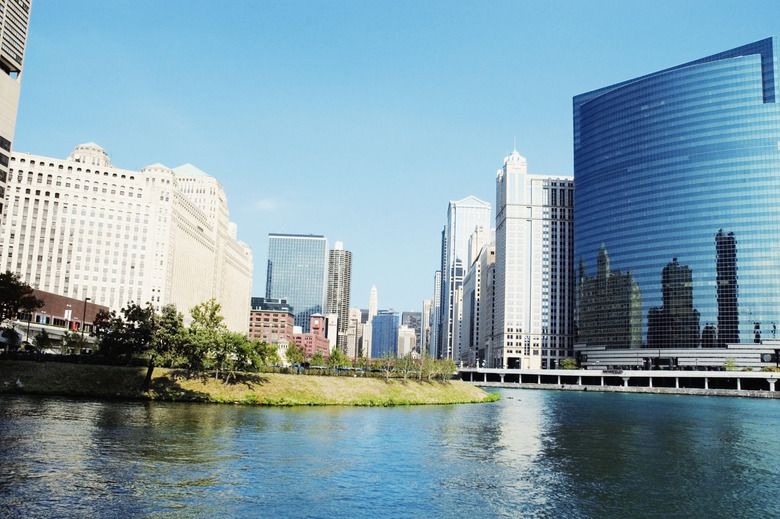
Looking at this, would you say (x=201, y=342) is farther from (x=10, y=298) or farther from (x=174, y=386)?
(x=10, y=298)

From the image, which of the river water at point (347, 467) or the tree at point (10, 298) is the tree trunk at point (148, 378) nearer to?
the river water at point (347, 467)

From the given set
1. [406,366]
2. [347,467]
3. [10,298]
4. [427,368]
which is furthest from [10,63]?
[427,368]

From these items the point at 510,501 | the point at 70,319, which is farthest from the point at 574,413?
the point at 70,319

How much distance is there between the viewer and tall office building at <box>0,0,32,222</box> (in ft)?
338

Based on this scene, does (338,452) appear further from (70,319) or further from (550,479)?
(70,319)

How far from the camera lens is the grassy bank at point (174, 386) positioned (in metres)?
103

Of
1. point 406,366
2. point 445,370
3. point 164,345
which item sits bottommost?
point 445,370

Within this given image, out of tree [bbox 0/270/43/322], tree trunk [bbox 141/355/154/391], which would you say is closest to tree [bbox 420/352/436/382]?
tree trunk [bbox 141/355/154/391]

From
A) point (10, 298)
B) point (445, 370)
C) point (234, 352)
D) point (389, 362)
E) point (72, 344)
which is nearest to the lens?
point (234, 352)

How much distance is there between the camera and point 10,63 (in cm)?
10506

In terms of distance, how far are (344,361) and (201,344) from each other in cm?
7591

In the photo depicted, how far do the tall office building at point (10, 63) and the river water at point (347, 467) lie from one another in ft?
145

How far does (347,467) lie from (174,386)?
6135 cm

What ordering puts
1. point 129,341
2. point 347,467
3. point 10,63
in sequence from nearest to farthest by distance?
1. point 347,467
2. point 10,63
3. point 129,341
